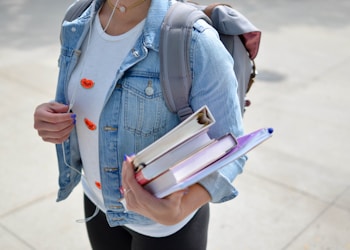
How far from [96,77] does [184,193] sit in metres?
0.47

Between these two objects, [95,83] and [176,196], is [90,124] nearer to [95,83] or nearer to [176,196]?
[95,83]

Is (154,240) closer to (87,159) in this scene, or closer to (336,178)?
(87,159)

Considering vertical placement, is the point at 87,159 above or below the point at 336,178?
above

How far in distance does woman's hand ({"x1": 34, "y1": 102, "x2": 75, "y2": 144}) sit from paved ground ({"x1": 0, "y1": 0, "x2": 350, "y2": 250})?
1.80 meters

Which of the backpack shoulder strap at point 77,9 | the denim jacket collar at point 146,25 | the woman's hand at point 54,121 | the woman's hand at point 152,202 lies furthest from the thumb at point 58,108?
the woman's hand at point 152,202

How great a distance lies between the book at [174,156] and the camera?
3.98 ft

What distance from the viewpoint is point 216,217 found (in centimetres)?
357

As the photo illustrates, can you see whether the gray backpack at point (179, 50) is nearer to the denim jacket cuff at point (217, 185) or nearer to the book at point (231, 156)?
the denim jacket cuff at point (217, 185)

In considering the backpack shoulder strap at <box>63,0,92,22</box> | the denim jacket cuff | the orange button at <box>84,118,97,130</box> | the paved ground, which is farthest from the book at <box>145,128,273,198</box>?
the paved ground

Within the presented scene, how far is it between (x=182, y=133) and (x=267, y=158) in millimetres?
3126

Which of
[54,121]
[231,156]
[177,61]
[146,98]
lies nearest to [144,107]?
[146,98]

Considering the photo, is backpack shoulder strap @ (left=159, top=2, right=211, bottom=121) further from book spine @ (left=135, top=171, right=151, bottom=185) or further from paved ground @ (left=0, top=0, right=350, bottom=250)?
paved ground @ (left=0, top=0, right=350, bottom=250)

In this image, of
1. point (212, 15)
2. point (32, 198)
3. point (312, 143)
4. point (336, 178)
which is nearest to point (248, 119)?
A: point (312, 143)

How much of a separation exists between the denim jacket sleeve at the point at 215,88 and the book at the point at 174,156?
0.22m
